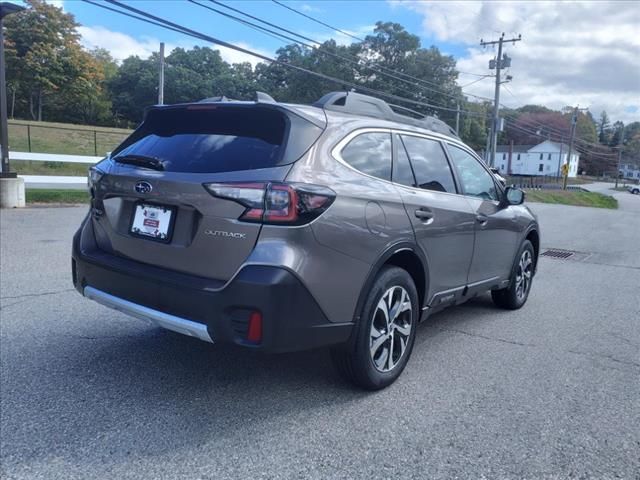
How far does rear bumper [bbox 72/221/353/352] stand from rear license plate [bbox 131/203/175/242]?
0.20 metres

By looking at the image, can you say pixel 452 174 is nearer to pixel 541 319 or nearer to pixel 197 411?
pixel 541 319

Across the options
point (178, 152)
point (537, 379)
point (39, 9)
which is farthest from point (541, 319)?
point (39, 9)

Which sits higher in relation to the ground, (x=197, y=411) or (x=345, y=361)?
(x=345, y=361)

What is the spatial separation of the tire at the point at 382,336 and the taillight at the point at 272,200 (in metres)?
0.78

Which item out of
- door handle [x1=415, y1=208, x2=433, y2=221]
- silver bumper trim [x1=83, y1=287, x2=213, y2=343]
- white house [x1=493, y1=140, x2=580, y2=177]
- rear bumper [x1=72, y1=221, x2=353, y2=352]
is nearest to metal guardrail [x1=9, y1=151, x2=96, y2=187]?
silver bumper trim [x1=83, y1=287, x2=213, y2=343]

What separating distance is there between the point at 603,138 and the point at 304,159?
566ft

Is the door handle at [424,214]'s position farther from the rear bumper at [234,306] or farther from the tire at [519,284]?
the tire at [519,284]

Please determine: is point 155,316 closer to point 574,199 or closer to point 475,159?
point 475,159

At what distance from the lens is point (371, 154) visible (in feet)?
11.6

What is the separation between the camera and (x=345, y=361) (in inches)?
129

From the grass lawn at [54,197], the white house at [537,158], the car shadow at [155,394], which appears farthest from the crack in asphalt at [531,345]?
the white house at [537,158]

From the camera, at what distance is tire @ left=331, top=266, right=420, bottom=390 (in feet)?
10.6

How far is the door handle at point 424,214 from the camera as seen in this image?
368cm

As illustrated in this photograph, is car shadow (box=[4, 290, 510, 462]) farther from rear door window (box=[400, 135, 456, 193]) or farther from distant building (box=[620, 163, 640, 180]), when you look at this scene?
distant building (box=[620, 163, 640, 180])
